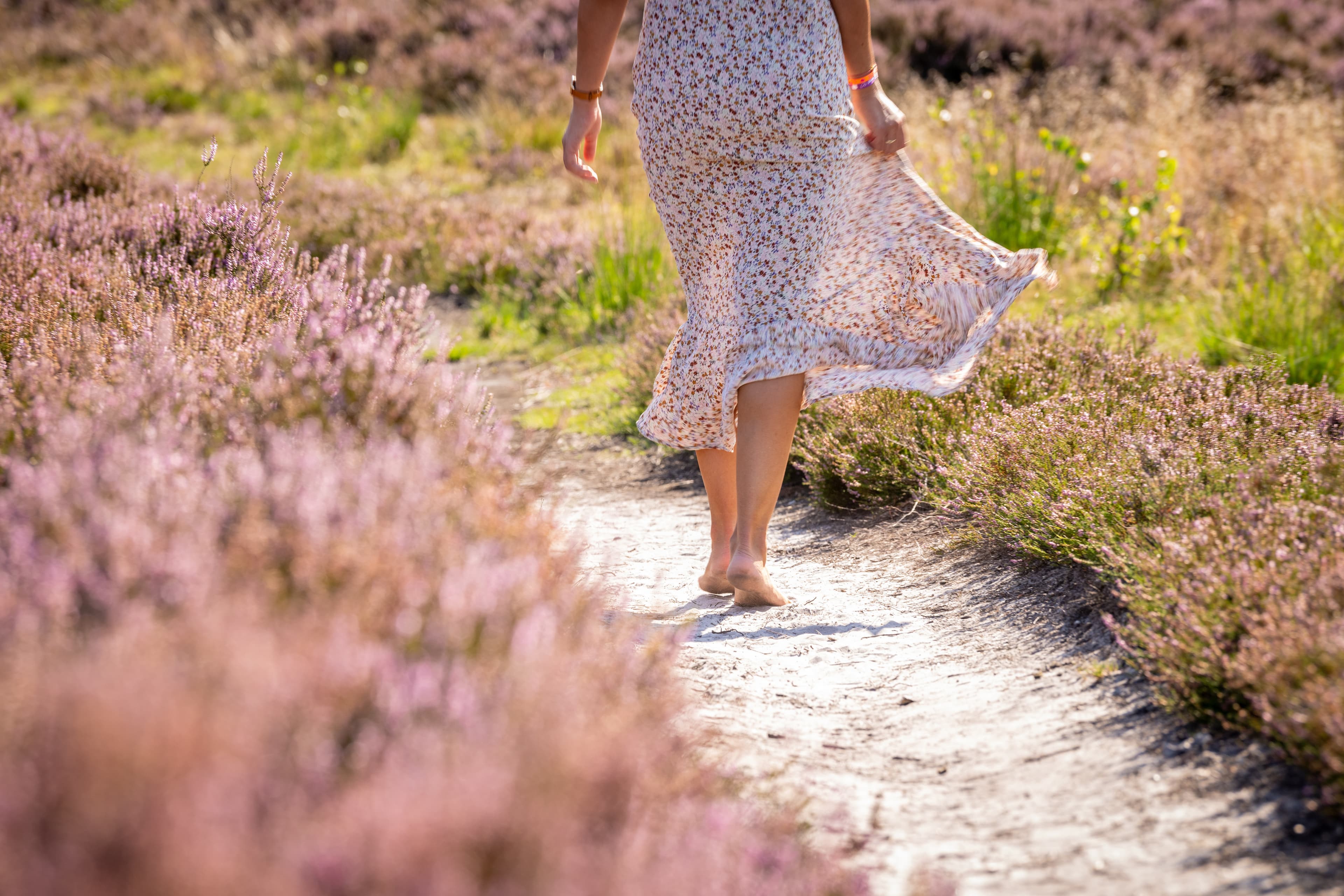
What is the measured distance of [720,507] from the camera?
2998 mm

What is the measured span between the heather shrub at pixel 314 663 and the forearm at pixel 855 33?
1.36 m

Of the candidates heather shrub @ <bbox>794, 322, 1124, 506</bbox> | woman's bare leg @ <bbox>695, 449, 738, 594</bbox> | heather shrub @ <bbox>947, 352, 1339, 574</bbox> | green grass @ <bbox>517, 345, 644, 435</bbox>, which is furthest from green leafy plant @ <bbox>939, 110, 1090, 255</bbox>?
woman's bare leg @ <bbox>695, 449, 738, 594</bbox>

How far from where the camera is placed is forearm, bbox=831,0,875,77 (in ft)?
8.77

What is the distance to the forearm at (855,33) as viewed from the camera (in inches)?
105

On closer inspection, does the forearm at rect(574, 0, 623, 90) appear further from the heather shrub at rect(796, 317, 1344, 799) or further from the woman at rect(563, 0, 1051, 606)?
the heather shrub at rect(796, 317, 1344, 799)

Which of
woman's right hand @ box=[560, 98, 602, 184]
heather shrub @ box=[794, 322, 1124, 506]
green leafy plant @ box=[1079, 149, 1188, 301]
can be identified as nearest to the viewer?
woman's right hand @ box=[560, 98, 602, 184]

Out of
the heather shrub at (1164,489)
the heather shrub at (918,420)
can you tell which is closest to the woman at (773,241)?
the heather shrub at (1164,489)

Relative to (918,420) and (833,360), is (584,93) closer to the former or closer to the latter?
(833,360)

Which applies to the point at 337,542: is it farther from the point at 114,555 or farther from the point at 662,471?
the point at 662,471

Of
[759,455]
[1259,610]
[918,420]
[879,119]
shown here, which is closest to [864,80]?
[879,119]

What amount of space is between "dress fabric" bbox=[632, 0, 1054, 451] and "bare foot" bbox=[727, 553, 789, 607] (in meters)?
0.31

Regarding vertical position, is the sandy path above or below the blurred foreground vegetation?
below

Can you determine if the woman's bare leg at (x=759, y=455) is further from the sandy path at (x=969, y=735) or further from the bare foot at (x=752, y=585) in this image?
the sandy path at (x=969, y=735)

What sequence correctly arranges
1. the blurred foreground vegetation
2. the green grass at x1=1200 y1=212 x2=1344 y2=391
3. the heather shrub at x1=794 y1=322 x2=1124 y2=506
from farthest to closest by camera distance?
the green grass at x1=1200 y1=212 x2=1344 y2=391
the heather shrub at x1=794 y1=322 x2=1124 y2=506
the blurred foreground vegetation
